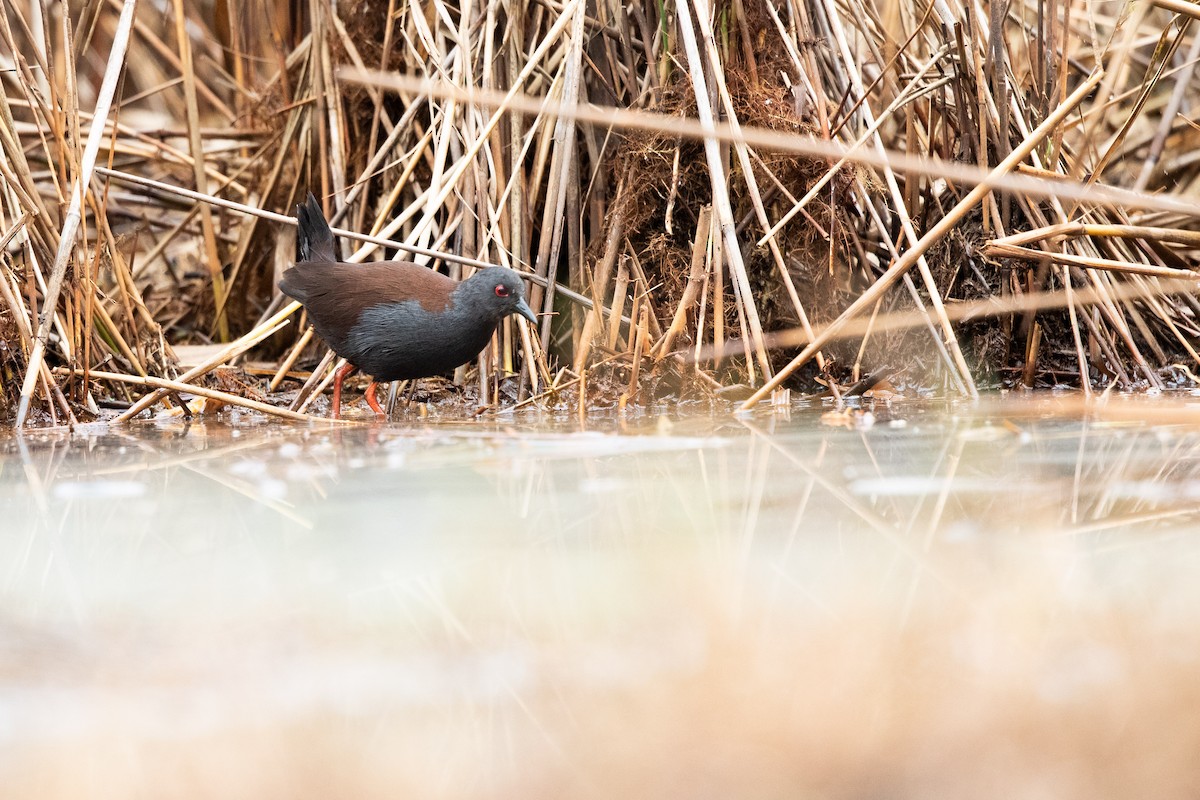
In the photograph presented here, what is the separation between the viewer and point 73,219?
3.08 meters

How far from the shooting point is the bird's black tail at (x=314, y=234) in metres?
3.81

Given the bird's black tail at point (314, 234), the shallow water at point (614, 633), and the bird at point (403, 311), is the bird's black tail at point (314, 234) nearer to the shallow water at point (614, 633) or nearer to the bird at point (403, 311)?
the bird at point (403, 311)

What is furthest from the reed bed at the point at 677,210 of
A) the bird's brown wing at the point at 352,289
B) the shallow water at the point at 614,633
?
the shallow water at the point at 614,633

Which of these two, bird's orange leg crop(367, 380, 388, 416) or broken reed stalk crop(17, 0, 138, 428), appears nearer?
broken reed stalk crop(17, 0, 138, 428)

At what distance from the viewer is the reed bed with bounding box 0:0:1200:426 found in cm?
340

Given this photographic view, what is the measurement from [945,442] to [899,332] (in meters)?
1.57

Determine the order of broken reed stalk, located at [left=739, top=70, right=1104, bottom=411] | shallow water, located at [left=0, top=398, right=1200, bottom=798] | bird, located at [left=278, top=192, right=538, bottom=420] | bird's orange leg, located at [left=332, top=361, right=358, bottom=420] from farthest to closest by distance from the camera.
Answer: bird's orange leg, located at [left=332, top=361, right=358, bottom=420] < bird, located at [left=278, top=192, right=538, bottom=420] < broken reed stalk, located at [left=739, top=70, right=1104, bottom=411] < shallow water, located at [left=0, top=398, right=1200, bottom=798]

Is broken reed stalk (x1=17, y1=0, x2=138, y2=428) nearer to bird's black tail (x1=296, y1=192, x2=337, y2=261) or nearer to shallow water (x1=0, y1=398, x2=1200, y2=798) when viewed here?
bird's black tail (x1=296, y1=192, x2=337, y2=261)

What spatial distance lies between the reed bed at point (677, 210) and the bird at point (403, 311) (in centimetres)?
19

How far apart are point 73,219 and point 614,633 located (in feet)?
8.51

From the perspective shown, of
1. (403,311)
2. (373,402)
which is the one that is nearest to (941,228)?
(403,311)

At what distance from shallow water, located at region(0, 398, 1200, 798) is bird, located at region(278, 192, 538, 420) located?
5.08ft

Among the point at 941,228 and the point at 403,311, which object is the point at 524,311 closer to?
the point at 403,311

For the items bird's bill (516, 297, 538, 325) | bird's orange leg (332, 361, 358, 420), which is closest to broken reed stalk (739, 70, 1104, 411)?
bird's bill (516, 297, 538, 325)
